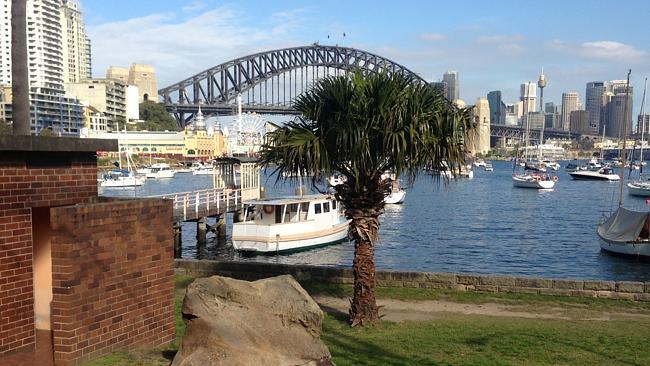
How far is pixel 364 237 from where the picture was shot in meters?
12.4

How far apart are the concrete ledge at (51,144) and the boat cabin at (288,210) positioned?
21.8m

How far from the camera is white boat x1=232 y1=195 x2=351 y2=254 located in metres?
31.8

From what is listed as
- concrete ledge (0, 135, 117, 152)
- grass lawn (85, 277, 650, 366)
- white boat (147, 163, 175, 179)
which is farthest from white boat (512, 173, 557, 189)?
concrete ledge (0, 135, 117, 152)

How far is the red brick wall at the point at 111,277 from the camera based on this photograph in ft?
26.1

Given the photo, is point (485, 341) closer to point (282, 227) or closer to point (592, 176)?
point (282, 227)

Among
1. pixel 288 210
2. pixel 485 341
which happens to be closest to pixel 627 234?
pixel 288 210

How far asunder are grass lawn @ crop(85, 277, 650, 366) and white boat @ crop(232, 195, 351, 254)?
18232mm

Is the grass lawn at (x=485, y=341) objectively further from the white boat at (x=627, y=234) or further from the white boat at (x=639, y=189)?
the white boat at (x=639, y=189)

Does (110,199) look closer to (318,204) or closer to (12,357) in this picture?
(12,357)

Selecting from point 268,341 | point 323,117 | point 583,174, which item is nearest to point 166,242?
point 268,341

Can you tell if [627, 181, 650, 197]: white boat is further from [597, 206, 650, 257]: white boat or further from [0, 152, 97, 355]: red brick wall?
[0, 152, 97, 355]: red brick wall

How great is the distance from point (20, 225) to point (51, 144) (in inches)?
44.4

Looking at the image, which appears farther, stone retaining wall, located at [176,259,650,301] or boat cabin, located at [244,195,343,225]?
boat cabin, located at [244,195,343,225]

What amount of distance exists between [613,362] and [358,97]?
6126 mm
